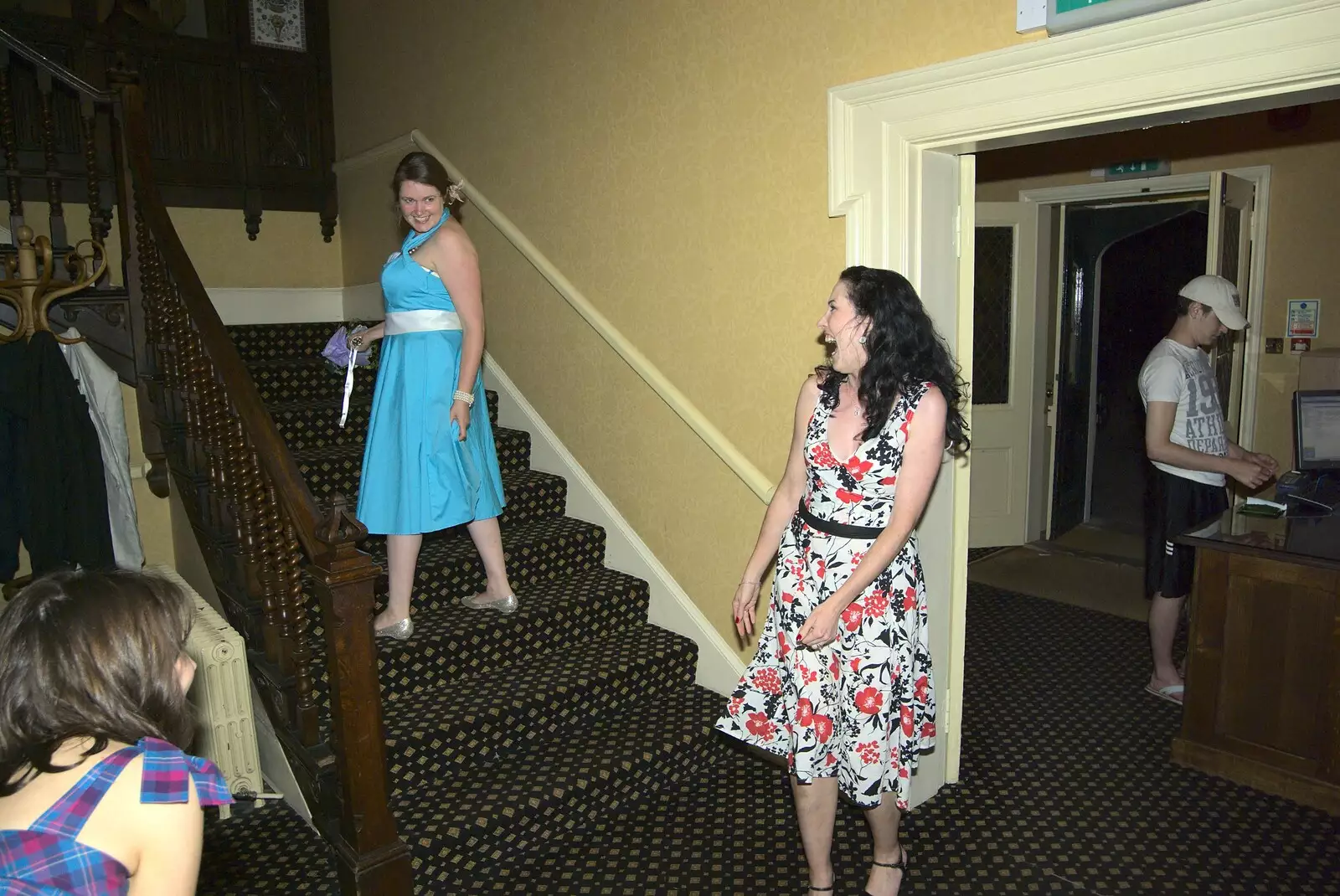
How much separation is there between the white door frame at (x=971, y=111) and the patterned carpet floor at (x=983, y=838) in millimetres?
267

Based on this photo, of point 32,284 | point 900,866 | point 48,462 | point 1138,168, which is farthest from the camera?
point 1138,168

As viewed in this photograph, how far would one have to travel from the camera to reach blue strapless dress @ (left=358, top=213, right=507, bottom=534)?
2867 mm

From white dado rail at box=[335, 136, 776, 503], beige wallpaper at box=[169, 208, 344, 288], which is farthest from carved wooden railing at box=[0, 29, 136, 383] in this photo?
white dado rail at box=[335, 136, 776, 503]

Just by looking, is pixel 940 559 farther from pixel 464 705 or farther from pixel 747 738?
pixel 464 705

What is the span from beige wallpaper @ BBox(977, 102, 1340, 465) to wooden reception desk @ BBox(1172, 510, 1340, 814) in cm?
219

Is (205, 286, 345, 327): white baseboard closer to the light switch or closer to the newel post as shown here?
the newel post

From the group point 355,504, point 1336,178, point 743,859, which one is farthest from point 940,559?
point 1336,178

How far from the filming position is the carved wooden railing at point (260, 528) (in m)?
2.28

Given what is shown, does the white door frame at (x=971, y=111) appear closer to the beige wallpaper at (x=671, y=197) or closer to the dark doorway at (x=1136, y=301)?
the beige wallpaper at (x=671, y=197)

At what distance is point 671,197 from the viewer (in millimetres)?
3229

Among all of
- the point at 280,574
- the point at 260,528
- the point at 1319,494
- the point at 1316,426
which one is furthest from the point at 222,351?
the point at 1316,426

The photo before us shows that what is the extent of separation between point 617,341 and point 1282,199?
3.84 metres

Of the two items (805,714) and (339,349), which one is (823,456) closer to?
(805,714)

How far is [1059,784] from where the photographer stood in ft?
9.85
